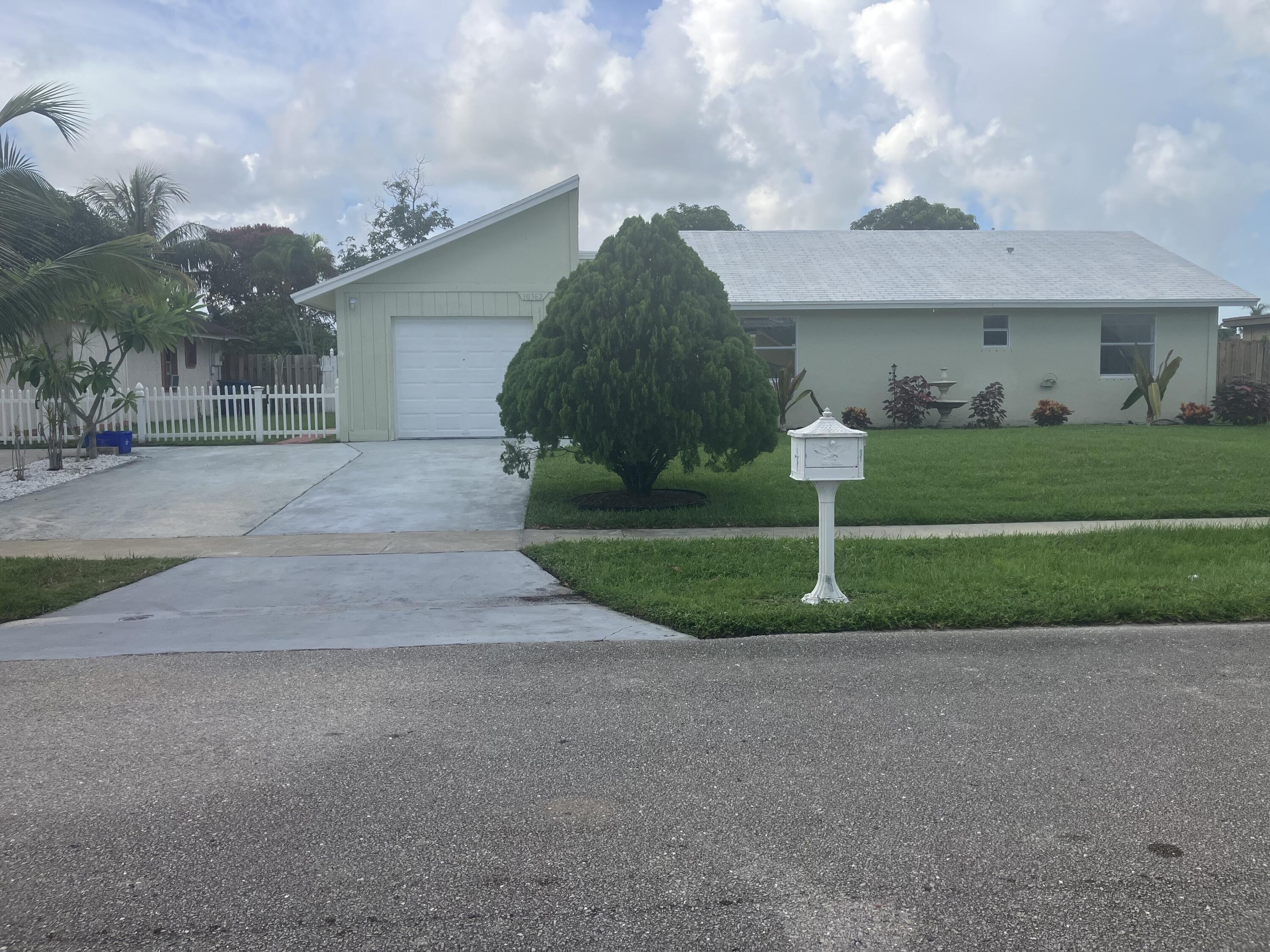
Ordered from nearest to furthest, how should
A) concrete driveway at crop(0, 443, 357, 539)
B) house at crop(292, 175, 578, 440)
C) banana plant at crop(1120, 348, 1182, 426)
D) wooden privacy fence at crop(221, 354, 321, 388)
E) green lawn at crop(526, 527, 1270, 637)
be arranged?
green lawn at crop(526, 527, 1270, 637) → concrete driveway at crop(0, 443, 357, 539) → house at crop(292, 175, 578, 440) → banana plant at crop(1120, 348, 1182, 426) → wooden privacy fence at crop(221, 354, 321, 388)

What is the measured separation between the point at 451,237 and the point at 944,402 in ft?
32.7

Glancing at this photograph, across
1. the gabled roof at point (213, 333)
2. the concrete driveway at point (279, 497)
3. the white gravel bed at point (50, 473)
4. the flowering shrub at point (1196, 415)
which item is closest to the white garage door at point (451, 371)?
A: the concrete driveway at point (279, 497)

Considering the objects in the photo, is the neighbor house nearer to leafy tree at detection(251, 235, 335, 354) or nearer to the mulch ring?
the mulch ring

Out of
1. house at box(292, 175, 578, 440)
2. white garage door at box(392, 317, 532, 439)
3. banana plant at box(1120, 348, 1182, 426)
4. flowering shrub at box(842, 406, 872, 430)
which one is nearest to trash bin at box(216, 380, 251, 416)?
house at box(292, 175, 578, 440)

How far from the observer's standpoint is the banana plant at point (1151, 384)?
20.8m

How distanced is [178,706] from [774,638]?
11.2ft

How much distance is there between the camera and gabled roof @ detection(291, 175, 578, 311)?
18.3 m

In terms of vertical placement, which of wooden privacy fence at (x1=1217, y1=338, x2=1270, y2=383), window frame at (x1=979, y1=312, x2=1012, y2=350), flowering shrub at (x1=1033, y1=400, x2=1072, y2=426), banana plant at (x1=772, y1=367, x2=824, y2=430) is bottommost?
flowering shrub at (x1=1033, y1=400, x2=1072, y2=426)

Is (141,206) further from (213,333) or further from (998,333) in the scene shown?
(998,333)

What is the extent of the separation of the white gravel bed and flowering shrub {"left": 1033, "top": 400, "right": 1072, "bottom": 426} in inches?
650

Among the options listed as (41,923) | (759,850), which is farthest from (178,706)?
(759,850)

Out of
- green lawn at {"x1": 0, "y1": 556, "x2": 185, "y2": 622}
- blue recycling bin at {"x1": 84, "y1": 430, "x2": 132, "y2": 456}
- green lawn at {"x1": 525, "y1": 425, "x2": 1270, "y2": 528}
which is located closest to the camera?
green lawn at {"x1": 0, "y1": 556, "x2": 185, "y2": 622}

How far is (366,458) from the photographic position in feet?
52.7

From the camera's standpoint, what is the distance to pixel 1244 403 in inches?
818
